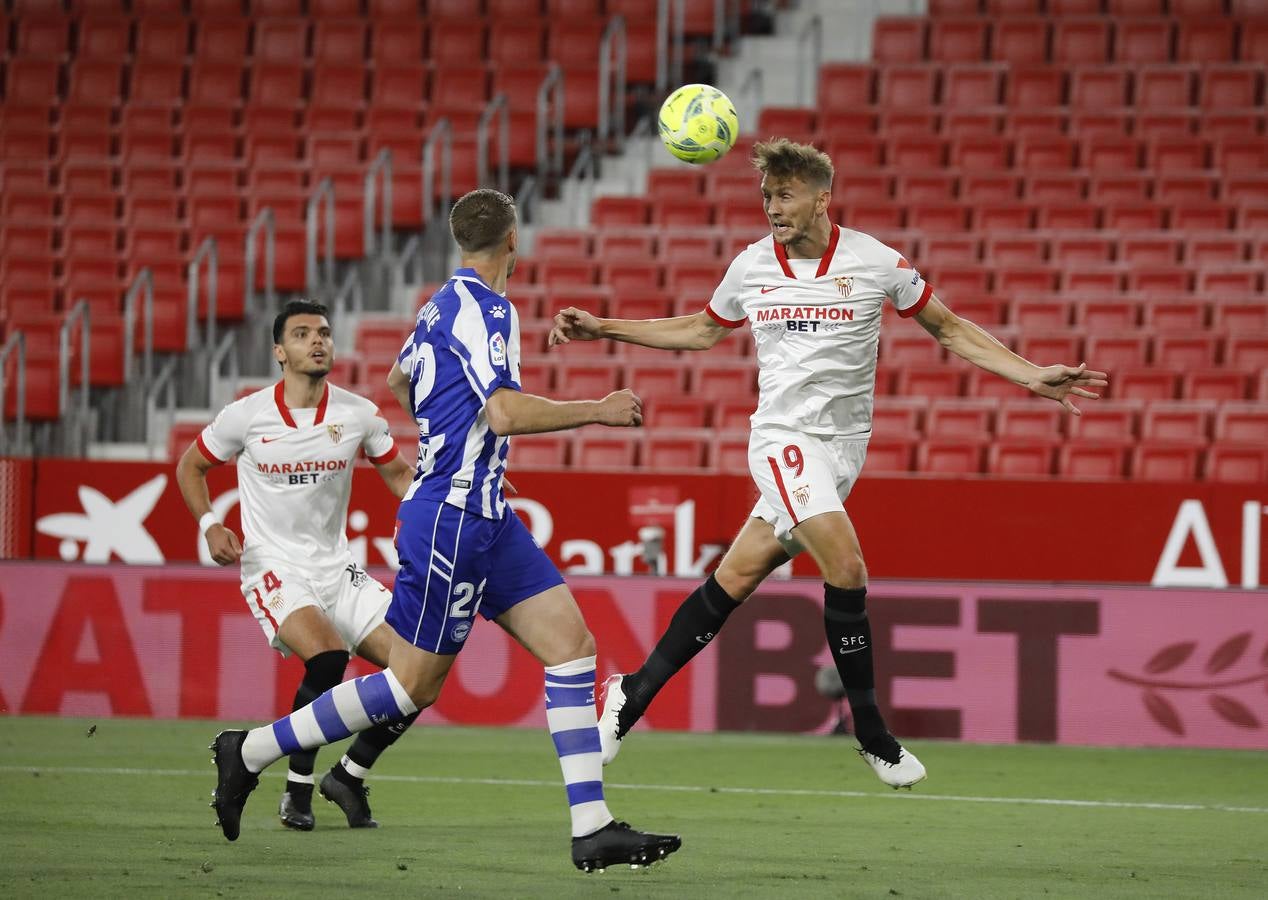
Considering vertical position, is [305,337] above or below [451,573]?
above

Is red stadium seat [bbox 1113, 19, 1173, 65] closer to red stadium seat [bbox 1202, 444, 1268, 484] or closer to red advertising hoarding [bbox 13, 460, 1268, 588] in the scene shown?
red stadium seat [bbox 1202, 444, 1268, 484]

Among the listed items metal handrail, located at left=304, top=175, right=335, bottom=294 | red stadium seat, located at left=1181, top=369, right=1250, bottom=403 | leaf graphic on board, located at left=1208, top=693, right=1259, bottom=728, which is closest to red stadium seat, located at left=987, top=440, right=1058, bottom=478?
red stadium seat, located at left=1181, top=369, right=1250, bottom=403

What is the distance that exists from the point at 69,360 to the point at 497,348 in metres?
10.9

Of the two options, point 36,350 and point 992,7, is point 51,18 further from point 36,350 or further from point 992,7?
point 992,7

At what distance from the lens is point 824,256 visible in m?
6.81

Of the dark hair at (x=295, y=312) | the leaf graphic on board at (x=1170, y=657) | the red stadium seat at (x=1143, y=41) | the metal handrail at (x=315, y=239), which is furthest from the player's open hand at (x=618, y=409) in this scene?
the red stadium seat at (x=1143, y=41)

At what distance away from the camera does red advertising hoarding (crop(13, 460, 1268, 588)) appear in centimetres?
1279

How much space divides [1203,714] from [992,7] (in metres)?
10.3

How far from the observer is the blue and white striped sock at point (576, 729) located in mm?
5750

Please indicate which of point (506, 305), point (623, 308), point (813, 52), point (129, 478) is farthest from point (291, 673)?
point (813, 52)

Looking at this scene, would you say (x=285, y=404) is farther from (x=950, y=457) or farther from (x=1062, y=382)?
(x=950, y=457)

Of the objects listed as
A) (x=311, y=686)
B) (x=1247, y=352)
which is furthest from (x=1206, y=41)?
(x=311, y=686)

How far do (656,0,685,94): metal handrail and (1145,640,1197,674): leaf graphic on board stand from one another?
373 inches

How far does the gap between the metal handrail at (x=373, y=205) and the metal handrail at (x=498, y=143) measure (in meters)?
0.86
